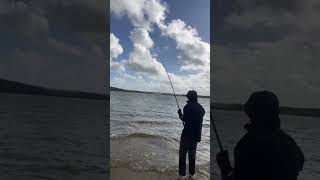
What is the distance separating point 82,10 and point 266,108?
269 inches

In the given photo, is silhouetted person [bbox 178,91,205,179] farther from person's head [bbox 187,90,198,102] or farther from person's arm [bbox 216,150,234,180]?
person's arm [bbox 216,150,234,180]

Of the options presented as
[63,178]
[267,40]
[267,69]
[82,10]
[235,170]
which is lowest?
[63,178]

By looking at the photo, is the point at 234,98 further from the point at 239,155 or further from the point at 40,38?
the point at 239,155

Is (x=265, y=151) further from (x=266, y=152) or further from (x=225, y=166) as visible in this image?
(x=225, y=166)

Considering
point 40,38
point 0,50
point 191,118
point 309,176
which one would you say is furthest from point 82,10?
point 309,176

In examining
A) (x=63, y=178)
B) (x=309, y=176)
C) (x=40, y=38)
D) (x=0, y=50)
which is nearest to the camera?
(x=63, y=178)

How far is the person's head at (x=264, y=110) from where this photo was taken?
1504 millimetres

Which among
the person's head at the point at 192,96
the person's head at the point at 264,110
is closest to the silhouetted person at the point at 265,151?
the person's head at the point at 264,110

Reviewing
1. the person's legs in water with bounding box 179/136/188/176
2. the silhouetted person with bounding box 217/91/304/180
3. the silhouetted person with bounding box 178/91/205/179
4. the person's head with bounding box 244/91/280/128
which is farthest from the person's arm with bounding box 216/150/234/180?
the person's legs in water with bounding box 179/136/188/176

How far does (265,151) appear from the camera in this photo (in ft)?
4.83

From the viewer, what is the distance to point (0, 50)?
7.27 metres

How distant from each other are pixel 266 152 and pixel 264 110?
0.47ft

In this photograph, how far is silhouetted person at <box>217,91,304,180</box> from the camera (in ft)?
4.82

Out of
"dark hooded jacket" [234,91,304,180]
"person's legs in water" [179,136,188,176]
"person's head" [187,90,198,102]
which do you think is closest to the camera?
"dark hooded jacket" [234,91,304,180]
